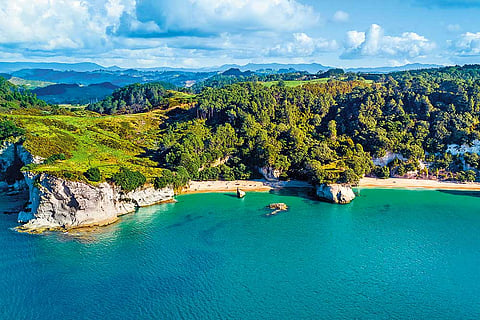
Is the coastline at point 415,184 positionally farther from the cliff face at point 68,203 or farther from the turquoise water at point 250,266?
the cliff face at point 68,203

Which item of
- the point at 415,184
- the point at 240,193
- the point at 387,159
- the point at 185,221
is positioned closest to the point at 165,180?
the point at 185,221

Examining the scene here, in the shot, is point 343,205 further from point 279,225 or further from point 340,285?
point 340,285

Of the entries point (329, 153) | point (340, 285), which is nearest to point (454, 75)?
point (329, 153)

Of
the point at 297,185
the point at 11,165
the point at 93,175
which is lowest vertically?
the point at 297,185

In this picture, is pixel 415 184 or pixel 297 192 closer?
pixel 297 192

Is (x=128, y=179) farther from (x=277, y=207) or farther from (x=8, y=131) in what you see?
(x=8, y=131)

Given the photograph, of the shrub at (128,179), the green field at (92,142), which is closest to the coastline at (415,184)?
the shrub at (128,179)

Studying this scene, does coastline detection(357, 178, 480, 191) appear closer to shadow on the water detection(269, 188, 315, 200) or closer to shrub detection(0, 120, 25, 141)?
shadow on the water detection(269, 188, 315, 200)
